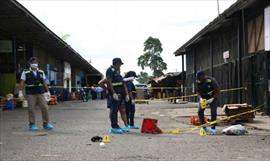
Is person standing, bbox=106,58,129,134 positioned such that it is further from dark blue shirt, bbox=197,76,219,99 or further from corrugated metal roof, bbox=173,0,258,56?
corrugated metal roof, bbox=173,0,258,56

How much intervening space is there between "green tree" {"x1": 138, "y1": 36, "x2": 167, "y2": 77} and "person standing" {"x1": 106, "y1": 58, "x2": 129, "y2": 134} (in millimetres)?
105575

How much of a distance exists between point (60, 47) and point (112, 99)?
2977 centimetres

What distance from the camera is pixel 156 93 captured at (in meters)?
59.7

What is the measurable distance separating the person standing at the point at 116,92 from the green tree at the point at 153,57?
10557cm

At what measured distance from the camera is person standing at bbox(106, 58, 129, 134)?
13648mm

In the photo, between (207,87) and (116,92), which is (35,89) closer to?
(116,92)

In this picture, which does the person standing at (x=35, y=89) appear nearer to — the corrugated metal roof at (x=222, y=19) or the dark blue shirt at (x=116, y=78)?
the dark blue shirt at (x=116, y=78)

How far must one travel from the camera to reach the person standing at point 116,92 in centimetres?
1365

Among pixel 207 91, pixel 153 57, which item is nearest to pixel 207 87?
pixel 207 91

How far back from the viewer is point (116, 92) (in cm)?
1418

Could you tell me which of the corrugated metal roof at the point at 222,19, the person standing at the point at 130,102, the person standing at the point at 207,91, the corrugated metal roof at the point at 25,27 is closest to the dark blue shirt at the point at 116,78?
the person standing at the point at 130,102

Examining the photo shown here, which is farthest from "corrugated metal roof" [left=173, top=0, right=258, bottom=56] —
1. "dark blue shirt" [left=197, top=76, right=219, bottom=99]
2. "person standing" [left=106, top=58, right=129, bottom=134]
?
"person standing" [left=106, top=58, right=129, bottom=134]

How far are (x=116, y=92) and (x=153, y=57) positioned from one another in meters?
107

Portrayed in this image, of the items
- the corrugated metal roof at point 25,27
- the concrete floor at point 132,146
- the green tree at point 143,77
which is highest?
the corrugated metal roof at point 25,27
